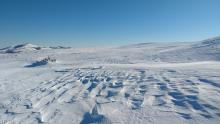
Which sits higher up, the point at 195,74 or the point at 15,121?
the point at 195,74

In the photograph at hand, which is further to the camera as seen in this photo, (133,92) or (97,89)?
(97,89)

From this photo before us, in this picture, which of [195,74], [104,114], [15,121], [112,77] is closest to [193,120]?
[104,114]

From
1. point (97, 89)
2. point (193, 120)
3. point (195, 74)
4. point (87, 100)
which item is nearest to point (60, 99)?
point (87, 100)

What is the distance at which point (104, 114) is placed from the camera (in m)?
5.00

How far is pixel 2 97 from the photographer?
7184 millimetres

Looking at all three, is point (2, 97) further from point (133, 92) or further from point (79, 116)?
point (133, 92)

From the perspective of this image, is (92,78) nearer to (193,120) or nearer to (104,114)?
(104,114)

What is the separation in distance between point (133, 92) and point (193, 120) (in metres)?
2.48

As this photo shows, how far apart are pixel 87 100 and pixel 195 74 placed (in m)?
4.29

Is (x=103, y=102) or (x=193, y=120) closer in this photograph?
(x=193, y=120)

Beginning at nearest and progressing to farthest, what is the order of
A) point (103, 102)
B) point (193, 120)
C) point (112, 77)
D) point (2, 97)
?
point (193, 120) < point (103, 102) < point (2, 97) < point (112, 77)

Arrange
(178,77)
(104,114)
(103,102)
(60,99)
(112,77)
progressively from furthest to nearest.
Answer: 1. (112,77)
2. (178,77)
3. (60,99)
4. (103,102)
5. (104,114)

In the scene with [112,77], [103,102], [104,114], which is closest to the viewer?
[104,114]

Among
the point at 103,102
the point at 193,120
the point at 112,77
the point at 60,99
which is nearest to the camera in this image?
the point at 193,120
